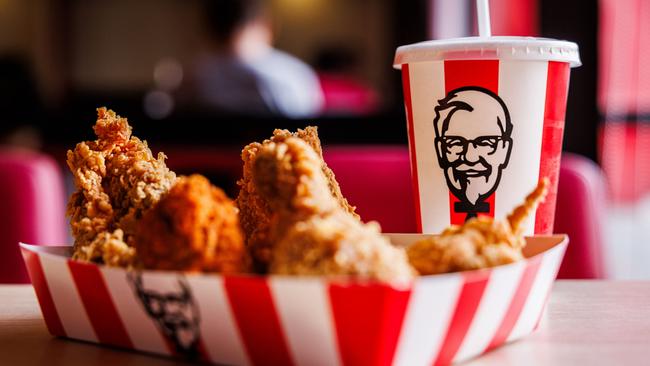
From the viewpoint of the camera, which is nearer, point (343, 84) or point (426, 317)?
point (426, 317)

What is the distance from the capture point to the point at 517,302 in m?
0.57

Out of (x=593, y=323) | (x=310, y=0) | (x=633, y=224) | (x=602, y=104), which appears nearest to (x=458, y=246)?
(x=593, y=323)

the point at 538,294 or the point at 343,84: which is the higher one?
the point at 538,294

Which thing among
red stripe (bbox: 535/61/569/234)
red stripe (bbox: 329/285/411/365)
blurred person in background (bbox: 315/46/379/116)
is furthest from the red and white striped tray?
blurred person in background (bbox: 315/46/379/116)

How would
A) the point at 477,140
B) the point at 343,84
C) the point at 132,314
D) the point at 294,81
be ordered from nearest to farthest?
the point at 132,314, the point at 477,140, the point at 294,81, the point at 343,84

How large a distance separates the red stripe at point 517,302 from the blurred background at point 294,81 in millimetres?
810

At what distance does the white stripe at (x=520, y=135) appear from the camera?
836 millimetres

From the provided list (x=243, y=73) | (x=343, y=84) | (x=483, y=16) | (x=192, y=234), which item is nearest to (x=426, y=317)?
(x=192, y=234)

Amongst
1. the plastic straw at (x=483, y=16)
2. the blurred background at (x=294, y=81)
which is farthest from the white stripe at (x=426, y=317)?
the blurred background at (x=294, y=81)

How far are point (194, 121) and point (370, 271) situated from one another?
333 centimetres

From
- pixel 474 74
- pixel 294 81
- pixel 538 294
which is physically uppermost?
pixel 474 74

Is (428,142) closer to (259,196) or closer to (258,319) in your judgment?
(259,196)

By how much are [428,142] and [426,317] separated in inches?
16.3

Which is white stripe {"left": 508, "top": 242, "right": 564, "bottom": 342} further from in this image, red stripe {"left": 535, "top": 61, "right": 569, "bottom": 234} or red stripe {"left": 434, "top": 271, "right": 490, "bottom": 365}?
red stripe {"left": 535, "top": 61, "right": 569, "bottom": 234}
